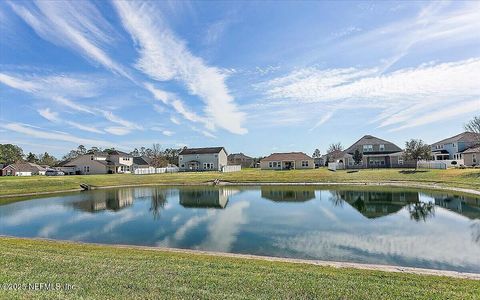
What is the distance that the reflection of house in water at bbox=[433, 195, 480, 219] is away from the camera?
19928mm

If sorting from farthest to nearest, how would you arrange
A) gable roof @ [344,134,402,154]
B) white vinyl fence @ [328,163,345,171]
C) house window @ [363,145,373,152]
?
house window @ [363,145,373,152] → gable roof @ [344,134,402,154] → white vinyl fence @ [328,163,345,171]

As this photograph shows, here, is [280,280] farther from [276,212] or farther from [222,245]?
[276,212]

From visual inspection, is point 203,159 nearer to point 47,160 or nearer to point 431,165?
point 431,165

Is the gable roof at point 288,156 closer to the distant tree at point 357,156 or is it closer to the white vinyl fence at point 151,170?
the distant tree at point 357,156

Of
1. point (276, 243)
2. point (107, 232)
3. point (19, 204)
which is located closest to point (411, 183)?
point (276, 243)

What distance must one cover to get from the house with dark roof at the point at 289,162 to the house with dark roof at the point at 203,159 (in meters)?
11.6

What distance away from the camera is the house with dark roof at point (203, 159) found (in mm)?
73250

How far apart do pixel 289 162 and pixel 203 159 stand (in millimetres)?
21824

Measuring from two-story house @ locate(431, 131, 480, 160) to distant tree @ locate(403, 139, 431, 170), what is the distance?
1035cm

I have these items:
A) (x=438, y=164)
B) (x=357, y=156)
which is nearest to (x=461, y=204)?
(x=438, y=164)

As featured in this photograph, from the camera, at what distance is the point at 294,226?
56.0ft

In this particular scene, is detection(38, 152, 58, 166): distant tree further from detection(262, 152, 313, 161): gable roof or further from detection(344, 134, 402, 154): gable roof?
detection(344, 134, 402, 154): gable roof

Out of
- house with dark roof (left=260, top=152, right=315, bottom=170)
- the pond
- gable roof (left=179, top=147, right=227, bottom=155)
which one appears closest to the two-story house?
house with dark roof (left=260, top=152, right=315, bottom=170)

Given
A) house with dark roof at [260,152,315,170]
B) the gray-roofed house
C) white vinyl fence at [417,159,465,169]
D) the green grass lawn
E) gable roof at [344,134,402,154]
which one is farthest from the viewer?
house with dark roof at [260,152,315,170]
